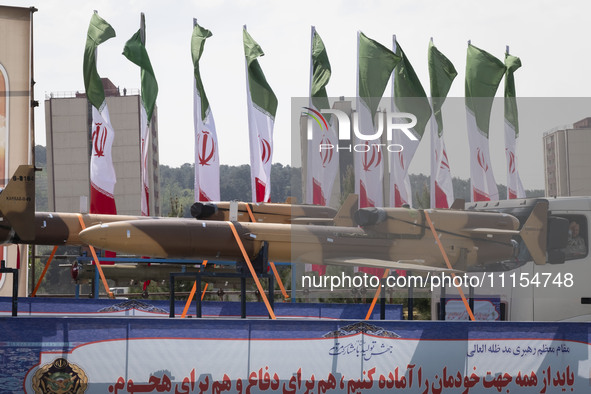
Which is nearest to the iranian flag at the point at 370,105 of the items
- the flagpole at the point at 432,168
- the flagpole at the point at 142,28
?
the flagpole at the point at 432,168

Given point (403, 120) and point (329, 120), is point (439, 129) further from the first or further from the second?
point (329, 120)

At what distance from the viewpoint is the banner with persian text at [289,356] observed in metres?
9.92

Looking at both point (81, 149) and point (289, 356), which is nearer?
point (289, 356)

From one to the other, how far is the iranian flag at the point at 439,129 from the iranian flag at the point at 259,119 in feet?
21.2

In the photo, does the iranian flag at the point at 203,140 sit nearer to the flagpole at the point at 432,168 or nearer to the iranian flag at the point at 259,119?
the iranian flag at the point at 259,119

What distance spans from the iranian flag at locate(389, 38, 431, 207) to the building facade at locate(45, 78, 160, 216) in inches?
3306

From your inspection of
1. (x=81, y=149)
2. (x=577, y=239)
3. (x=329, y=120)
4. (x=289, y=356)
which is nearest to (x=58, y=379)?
(x=289, y=356)

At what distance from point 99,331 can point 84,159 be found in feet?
342

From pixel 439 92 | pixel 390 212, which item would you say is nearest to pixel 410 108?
pixel 439 92

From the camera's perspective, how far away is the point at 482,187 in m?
28.8

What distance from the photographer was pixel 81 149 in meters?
110

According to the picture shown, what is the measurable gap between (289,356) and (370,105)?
17.3 meters

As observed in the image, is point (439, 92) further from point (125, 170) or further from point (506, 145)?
point (125, 170)

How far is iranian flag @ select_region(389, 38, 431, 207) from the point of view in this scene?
27516mm
